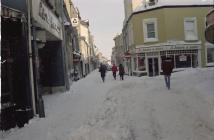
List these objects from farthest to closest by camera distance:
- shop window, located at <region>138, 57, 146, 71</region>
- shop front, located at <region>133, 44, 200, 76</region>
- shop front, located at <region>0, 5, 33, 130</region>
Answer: shop window, located at <region>138, 57, 146, 71</region>
shop front, located at <region>133, 44, 200, 76</region>
shop front, located at <region>0, 5, 33, 130</region>

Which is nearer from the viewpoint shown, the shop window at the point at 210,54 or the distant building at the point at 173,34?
the distant building at the point at 173,34

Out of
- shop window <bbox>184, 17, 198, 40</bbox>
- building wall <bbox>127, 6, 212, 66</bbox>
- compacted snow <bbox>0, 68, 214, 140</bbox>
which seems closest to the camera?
compacted snow <bbox>0, 68, 214, 140</bbox>

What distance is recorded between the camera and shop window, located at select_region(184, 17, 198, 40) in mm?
40531

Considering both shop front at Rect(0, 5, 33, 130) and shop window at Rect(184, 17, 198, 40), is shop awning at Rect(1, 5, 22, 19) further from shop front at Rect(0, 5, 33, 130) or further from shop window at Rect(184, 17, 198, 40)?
shop window at Rect(184, 17, 198, 40)

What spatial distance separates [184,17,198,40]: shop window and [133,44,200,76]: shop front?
33.2 inches

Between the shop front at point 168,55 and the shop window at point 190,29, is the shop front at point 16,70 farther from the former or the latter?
the shop window at point 190,29

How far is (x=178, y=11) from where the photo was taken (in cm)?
4034

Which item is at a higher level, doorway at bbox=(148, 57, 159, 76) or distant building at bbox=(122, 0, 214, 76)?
distant building at bbox=(122, 0, 214, 76)

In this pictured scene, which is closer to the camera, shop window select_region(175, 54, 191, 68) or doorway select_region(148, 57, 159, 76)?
shop window select_region(175, 54, 191, 68)

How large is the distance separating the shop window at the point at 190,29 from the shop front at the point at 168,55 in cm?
84

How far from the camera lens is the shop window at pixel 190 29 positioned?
4053 centimetres

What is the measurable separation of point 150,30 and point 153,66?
335 centimetres

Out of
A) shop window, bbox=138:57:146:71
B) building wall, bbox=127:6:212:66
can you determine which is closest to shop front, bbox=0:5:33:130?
building wall, bbox=127:6:212:66

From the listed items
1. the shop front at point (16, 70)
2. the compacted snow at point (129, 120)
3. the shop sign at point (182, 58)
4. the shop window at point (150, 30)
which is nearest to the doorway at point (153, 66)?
the shop window at point (150, 30)
